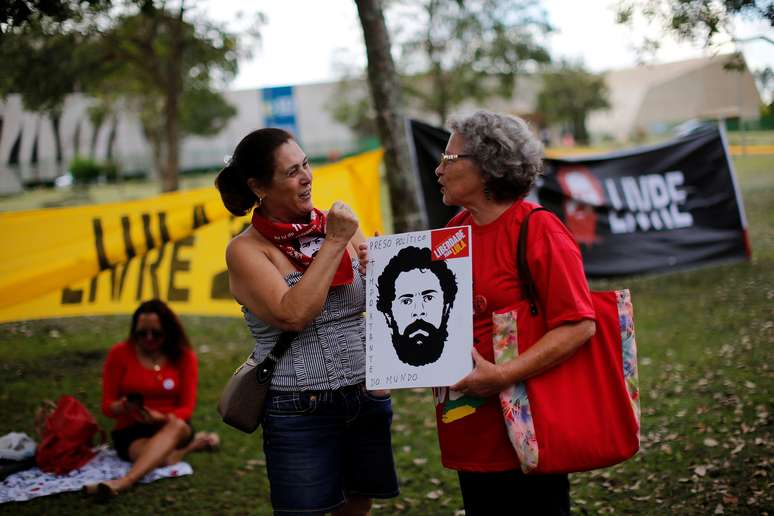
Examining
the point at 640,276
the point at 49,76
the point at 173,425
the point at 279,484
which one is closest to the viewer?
the point at 279,484

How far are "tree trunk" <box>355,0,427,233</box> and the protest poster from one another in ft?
17.0

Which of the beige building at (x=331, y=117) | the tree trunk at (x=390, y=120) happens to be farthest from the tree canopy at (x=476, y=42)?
the tree trunk at (x=390, y=120)

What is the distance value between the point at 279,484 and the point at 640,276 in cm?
871

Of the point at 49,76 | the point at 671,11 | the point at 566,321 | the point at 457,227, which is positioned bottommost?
the point at 566,321

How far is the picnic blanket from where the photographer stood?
499 centimetres

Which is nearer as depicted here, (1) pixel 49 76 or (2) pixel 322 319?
(2) pixel 322 319

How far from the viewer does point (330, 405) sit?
273cm

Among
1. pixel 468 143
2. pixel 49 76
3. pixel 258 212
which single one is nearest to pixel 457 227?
pixel 468 143

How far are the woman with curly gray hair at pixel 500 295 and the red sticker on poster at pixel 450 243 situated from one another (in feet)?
0.27

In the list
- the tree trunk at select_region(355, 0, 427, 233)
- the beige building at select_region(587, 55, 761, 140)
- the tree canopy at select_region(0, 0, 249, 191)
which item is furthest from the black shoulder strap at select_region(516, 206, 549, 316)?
the beige building at select_region(587, 55, 761, 140)

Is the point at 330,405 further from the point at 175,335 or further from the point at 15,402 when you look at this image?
the point at 15,402

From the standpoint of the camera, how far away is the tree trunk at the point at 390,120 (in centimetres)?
758

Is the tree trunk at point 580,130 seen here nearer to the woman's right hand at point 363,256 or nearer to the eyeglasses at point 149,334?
the eyeglasses at point 149,334

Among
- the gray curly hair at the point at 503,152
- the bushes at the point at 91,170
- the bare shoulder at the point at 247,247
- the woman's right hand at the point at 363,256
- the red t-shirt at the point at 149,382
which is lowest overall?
the red t-shirt at the point at 149,382
